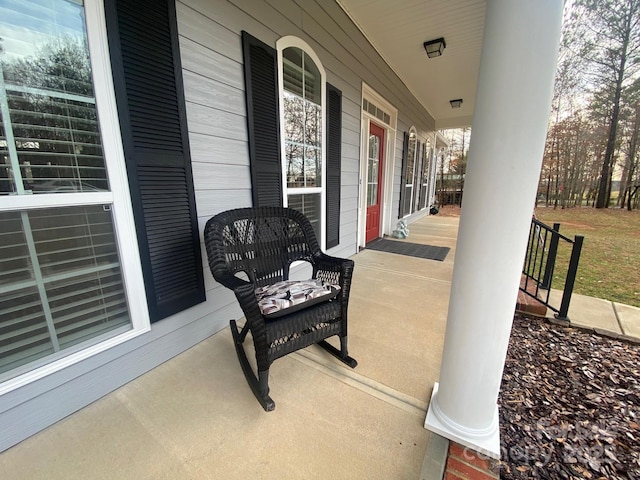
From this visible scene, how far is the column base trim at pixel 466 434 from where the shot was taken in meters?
1.06

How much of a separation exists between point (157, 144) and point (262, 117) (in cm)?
85

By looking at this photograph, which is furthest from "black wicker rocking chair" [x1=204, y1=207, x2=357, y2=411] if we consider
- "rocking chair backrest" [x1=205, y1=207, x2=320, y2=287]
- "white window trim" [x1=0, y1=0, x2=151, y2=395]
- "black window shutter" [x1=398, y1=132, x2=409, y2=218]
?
"black window shutter" [x1=398, y1=132, x2=409, y2=218]

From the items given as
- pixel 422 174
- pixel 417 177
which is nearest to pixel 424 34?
pixel 417 177

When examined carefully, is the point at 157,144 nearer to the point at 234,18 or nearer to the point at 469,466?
the point at 234,18

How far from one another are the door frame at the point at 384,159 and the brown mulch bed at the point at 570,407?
8.65 ft

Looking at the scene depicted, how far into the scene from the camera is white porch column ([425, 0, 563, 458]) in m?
0.80

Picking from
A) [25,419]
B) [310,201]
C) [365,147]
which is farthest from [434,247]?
[25,419]

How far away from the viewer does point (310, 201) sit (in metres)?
2.86

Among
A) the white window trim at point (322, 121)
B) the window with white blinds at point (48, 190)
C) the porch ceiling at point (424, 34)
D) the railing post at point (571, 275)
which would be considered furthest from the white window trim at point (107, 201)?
the railing post at point (571, 275)

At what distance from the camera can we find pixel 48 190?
117 centimetres

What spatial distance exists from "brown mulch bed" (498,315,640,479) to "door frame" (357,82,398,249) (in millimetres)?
2636

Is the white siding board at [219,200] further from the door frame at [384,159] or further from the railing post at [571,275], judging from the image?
the railing post at [571,275]

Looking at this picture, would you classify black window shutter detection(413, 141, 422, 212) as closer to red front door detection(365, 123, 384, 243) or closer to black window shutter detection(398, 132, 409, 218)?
black window shutter detection(398, 132, 409, 218)

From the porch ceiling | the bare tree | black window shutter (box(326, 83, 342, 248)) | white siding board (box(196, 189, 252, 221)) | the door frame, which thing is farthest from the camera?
the bare tree
